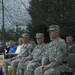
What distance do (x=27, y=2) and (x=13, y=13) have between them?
1.78 m

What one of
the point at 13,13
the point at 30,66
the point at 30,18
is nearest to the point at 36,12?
the point at 30,18

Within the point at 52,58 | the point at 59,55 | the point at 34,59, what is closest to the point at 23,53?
the point at 34,59

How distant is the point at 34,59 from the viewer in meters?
7.49

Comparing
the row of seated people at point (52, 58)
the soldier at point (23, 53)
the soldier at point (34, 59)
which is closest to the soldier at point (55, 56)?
the row of seated people at point (52, 58)

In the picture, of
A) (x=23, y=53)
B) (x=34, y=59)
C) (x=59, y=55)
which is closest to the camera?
(x=59, y=55)

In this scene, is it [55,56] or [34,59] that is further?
[34,59]

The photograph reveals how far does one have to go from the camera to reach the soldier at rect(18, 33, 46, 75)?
23.6 feet

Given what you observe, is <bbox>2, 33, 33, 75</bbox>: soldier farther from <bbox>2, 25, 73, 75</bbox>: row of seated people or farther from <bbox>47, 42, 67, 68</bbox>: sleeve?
<bbox>47, 42, 67, 68</bbox>: sleeve

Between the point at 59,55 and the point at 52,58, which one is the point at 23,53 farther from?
the point at 59,55

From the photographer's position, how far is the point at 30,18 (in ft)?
52.6

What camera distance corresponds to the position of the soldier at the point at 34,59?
7.18 m

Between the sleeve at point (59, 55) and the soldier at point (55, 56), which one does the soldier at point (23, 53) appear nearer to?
the soldier at point (55, 56)

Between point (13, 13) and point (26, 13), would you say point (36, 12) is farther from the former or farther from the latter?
point (13, 13)

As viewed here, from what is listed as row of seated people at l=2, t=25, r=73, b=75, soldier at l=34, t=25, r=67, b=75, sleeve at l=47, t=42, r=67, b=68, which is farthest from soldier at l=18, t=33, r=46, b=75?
sleeve at l=47, t=42, r=67, b=68
